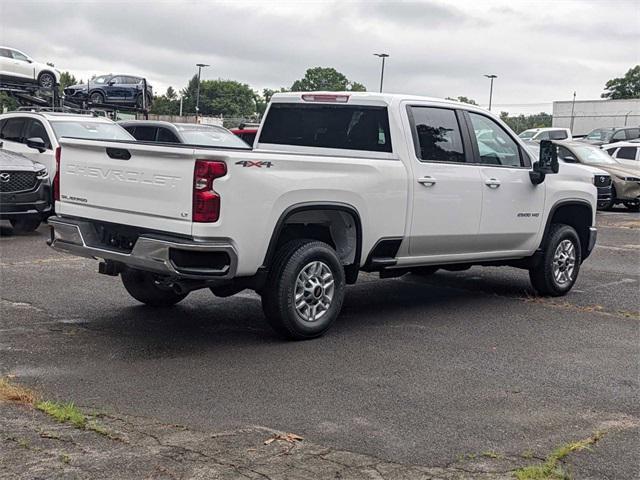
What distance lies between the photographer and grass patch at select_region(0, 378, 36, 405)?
17.0 feet

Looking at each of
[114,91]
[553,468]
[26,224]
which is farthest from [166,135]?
[114,91]

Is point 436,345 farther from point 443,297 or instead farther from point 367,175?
point 443,297

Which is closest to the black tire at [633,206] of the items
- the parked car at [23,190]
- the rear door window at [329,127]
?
the parked car at [23,190]

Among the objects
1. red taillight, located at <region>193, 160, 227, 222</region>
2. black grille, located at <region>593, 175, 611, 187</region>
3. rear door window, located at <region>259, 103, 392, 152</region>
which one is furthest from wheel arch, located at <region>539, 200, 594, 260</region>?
black grille, located at <region>593, 175, 611, 187</region>

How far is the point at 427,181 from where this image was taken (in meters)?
7.66

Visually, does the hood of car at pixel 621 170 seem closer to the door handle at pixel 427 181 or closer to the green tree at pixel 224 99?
the door handle at pixel 427 181

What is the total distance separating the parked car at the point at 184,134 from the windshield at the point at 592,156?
31.1 ft

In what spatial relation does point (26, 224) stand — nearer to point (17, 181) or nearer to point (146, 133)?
point (17, 181)

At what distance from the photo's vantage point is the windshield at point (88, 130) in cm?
1439

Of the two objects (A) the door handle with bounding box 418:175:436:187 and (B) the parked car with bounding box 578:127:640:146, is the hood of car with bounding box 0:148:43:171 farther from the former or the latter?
(B) the parked car with bounding box 578:127:640:146

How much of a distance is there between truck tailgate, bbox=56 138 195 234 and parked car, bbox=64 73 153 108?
25.4 metres

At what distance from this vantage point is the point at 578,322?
8227 millimetres

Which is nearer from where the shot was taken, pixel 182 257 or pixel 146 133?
pixel 182 257

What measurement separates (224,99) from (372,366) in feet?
406
